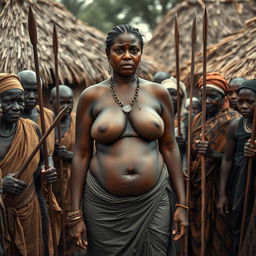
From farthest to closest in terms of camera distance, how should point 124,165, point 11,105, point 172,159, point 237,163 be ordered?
point 237,163, point 11,105, point 172,159, point 124,165

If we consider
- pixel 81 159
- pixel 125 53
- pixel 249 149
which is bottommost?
pixel 81 159

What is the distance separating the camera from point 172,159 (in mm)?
4219

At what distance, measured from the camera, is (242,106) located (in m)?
Answer: 5.43

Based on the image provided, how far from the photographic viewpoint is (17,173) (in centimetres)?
484

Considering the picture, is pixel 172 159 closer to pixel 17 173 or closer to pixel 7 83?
pixel 17 173

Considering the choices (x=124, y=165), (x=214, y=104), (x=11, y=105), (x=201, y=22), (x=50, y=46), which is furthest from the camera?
(x=201, y=22)

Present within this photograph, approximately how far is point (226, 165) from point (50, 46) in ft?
12.0

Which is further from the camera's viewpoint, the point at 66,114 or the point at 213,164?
the point at 66,114

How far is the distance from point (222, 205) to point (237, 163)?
0.46 meters

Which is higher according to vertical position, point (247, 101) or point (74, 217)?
point (247, 101)

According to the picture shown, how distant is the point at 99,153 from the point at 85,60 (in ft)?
15.9

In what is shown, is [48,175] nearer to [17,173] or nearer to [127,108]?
[17,173]

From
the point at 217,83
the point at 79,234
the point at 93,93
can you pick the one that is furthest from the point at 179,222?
the point at 217,83

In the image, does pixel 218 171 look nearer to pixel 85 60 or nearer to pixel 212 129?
pixel 212 129
